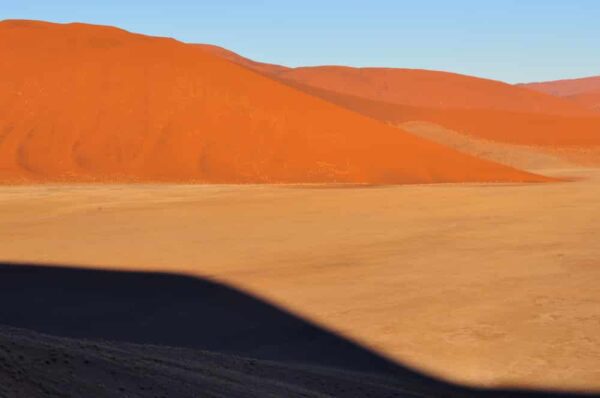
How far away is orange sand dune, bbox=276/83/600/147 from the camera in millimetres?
70438

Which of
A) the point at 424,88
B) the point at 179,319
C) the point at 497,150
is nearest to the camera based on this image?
the point at 179,319

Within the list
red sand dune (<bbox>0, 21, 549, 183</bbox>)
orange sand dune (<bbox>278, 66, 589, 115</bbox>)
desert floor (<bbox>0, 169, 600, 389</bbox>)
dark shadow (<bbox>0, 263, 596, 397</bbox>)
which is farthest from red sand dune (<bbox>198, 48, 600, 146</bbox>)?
dark shadow (<bbox>0, 263, 596, 397</bbox>)

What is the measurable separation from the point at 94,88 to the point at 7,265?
3055cm

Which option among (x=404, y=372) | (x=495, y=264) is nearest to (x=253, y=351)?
(x=404, y=372)

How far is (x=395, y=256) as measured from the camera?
1567 centimetres

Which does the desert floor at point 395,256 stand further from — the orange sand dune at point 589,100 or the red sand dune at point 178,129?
the orange sand dune at point 589,100

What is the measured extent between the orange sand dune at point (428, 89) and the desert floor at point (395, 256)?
A: 88381mm

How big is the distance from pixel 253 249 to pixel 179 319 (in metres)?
5.83

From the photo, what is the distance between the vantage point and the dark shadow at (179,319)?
30.8 feet

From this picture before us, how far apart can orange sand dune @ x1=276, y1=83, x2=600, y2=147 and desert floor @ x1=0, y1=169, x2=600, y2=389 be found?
43.0m

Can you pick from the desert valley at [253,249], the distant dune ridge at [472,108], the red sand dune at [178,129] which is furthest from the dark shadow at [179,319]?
the distant dune ridge at [472,108]

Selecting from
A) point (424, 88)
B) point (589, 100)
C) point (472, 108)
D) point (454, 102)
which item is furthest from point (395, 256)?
point (589, 100)

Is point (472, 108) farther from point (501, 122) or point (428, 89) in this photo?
point (428, 89)

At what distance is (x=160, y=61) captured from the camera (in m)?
47.3
